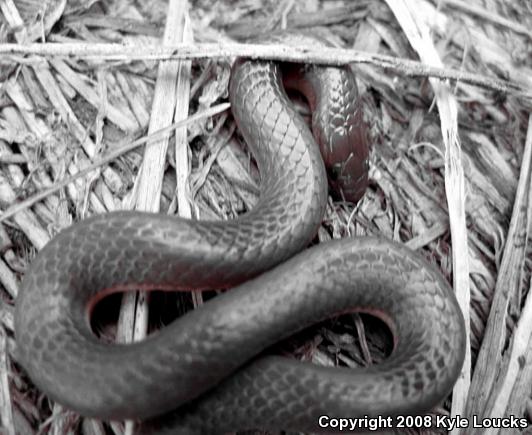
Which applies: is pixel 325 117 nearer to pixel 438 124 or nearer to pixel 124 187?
pixel 438 124

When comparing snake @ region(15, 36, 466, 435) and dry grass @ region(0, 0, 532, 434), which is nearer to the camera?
snake @ region(15, 36, 466, 435)

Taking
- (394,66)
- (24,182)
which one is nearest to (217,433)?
(24,182)

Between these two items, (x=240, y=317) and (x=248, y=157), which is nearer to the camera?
(x=240, y=317)

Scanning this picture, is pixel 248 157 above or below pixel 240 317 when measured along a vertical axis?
above

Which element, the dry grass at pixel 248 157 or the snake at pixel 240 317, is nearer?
the snake at pixel 240 317
